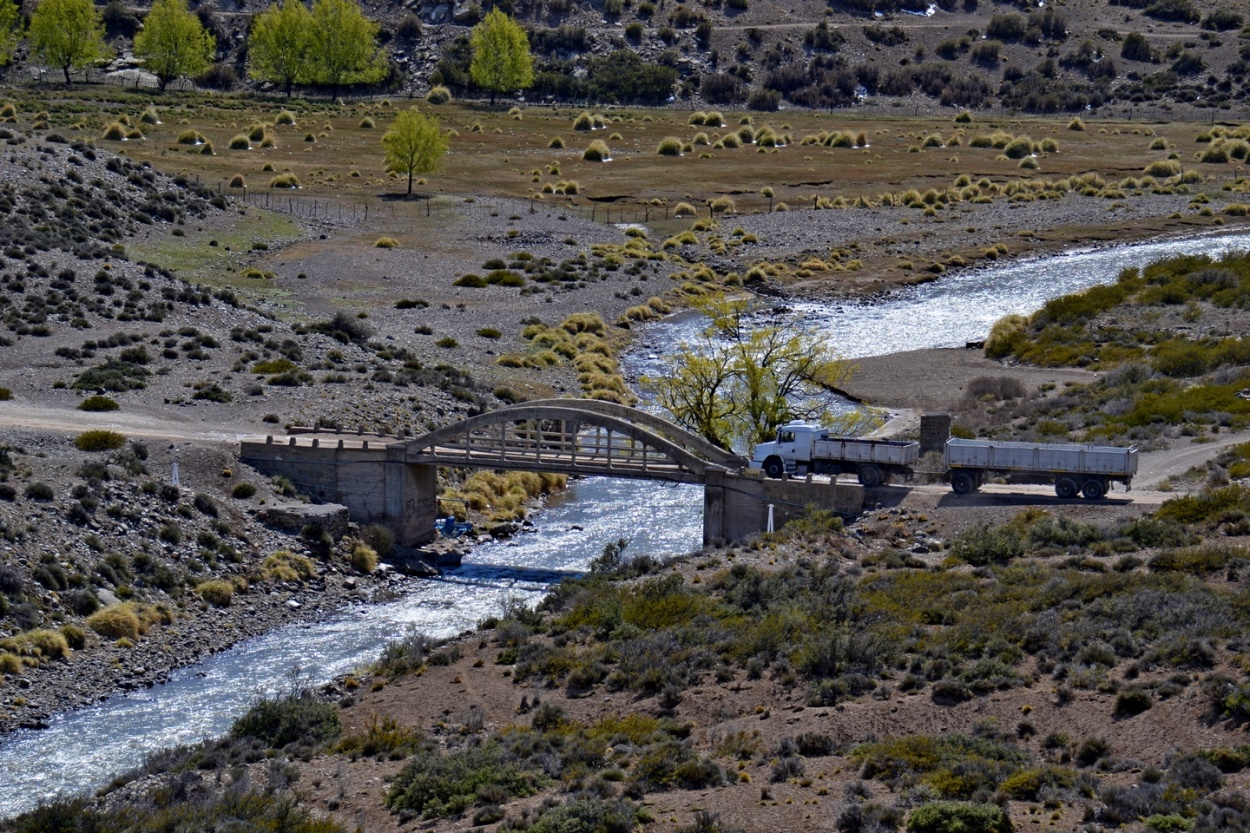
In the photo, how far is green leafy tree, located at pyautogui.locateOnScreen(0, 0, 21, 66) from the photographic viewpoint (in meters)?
140

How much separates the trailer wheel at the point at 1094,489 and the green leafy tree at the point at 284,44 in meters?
116

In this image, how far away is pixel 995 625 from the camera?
32594 millimetres

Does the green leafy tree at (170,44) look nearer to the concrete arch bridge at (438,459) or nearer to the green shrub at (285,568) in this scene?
the concrete arch bridge at (438,459)

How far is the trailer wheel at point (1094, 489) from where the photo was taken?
43.2 meters

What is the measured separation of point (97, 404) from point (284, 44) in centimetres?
9972

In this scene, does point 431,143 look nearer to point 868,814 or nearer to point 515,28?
point 515,28

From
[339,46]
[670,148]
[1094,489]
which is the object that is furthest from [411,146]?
[1094,489]

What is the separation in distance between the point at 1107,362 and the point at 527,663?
136ft

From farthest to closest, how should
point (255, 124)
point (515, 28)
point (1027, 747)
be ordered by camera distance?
point (515, 28), point (255, 124), point (1027, 747)

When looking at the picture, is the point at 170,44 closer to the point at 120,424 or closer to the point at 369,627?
the point at 120,424

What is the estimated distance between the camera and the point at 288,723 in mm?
32250

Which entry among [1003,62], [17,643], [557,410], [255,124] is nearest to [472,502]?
[557,410]

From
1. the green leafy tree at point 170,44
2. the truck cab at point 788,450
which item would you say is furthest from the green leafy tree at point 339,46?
the truck cab at point 788,450

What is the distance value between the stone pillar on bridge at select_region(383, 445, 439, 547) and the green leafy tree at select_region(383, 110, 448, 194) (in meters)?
60.1
